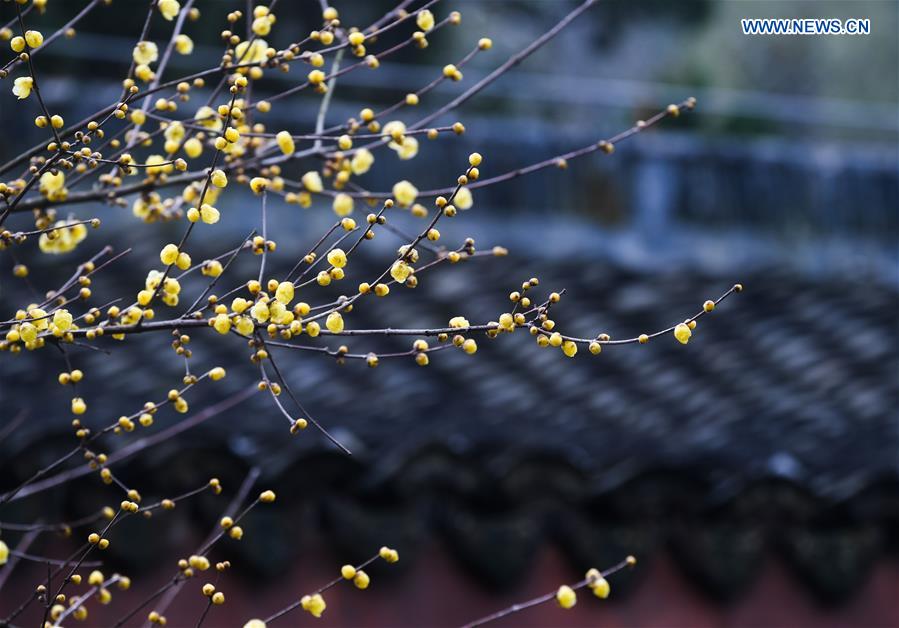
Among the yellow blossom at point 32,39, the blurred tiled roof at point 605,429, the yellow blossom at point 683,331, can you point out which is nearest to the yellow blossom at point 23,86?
the yellow blossom at point 32,39

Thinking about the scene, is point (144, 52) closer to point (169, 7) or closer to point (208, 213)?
point (169, 7)

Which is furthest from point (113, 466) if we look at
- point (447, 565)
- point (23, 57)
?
point (23, 57)

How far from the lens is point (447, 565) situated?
3.05 meters

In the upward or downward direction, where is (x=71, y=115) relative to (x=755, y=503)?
upward

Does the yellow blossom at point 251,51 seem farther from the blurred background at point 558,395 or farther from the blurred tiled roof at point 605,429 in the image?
the blurred tiled roof at point 605,429

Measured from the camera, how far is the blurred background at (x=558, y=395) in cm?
286

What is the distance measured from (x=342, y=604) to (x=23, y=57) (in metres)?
1.98

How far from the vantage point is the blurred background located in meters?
2.86

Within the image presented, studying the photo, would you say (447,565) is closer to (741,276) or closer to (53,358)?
(53,358)

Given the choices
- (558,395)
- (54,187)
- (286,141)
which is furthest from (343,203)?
(558,395)

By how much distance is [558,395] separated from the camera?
411 centimetres

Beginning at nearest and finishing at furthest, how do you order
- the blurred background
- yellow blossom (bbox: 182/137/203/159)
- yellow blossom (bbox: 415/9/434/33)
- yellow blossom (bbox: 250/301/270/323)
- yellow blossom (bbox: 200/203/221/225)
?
yellow blossom (bbox: 250/301/270/323) < yellow blossom (bbox: 200/203/221/225) < yellow blossom (bbox: 415/9/434/33) < yellow blossom (bbox: 182/137/203/159) < the blurred background

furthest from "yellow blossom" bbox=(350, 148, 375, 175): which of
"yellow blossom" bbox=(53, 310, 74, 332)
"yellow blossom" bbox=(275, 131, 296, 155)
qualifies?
"yellow blossom" bbox=(53, 310, 74, 332)

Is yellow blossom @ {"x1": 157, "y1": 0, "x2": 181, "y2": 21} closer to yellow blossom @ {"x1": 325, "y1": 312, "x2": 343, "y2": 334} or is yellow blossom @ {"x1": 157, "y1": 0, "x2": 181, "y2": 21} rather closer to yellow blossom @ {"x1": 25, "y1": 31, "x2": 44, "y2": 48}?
yellow blossom @ {"x1": 25, "y1": 31, "x2": 44, "y2": 48}
